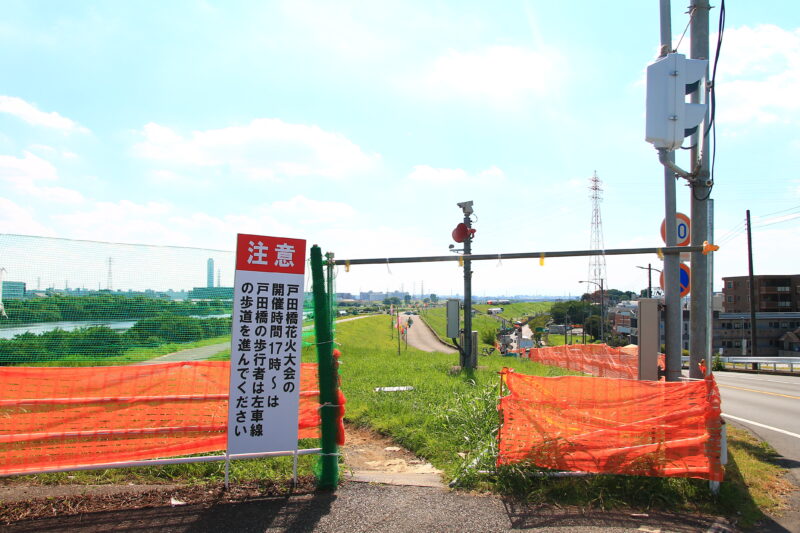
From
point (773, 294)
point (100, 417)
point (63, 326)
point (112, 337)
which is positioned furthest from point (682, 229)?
point (773, 294)

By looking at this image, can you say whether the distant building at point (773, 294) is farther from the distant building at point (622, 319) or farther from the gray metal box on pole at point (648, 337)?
the gray metal box on pole at point (648, 337)

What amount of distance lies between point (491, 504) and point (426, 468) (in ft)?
4.26

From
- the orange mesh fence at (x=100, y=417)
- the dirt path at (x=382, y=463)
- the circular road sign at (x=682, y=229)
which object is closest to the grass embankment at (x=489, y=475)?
the dirt path at (x=382, y=463)

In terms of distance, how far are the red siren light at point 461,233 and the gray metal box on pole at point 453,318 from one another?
6.10ft

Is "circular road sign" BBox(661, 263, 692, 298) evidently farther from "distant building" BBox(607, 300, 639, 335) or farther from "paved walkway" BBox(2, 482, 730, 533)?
"distant building" BBox(607, 300, 639, 335)

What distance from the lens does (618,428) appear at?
4.82m

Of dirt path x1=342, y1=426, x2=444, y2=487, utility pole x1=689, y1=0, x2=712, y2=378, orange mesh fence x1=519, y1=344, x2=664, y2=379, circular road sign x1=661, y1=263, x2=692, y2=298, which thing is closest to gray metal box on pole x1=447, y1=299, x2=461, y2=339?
dirt path x1=342, y1=426, x2=444, y2=487

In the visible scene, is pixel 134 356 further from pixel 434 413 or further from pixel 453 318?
pixel 453 318

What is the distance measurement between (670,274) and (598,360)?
53.6 ft

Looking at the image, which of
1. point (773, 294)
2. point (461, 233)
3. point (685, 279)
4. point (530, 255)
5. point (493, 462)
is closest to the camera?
point (493, 462)

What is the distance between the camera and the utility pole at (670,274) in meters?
5.75

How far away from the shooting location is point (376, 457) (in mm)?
6012

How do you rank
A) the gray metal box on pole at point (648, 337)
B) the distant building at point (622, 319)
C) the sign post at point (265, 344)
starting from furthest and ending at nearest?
1. the distant building at point (622, 319)
2. the gray metal box on pole at point (648, 337)
3. the sign post at point (265, 344)

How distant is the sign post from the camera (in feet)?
15.0
